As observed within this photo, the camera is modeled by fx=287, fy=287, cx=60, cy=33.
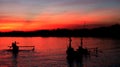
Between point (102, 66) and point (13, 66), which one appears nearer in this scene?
point (102, 66)

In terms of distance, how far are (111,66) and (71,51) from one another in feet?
53.2

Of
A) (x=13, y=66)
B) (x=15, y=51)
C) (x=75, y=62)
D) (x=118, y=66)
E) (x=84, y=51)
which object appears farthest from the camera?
(x=15, y=51)

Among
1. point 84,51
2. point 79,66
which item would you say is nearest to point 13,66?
point 79,66

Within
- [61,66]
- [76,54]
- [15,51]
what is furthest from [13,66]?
[15,51]

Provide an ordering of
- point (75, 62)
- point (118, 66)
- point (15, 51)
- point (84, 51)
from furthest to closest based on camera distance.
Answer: point (15, 51) → point (84, 51) → point (75, 62) → point (118, 66)

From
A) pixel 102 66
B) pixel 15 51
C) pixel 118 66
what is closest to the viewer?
pixel 118 66

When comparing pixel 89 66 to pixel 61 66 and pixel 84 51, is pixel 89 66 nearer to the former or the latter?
pixel 61 66

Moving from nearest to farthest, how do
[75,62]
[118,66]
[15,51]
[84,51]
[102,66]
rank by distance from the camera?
[118,66]
[102,66]
[75,62]
[84,51]
[15,51]

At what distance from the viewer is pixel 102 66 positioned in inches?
1944

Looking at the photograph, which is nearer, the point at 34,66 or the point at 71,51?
the point at 34,66

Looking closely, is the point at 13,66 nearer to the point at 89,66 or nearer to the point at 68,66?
the point at 68,66

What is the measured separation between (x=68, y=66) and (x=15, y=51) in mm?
33898

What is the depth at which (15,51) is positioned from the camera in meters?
84.2

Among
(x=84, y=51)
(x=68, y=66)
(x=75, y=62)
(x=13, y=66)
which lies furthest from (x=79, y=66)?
(x=84, y=51)
